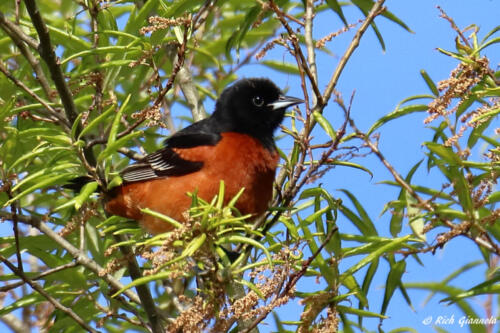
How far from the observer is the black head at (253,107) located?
3854 millimetres

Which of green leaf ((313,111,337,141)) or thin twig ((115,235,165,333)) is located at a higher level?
green leaf ((313,111,337,141))

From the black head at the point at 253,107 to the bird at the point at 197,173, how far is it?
22 mm

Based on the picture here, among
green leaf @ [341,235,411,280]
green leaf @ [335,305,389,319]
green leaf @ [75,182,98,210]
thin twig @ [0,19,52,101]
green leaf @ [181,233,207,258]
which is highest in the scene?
thin twig @ [0,19,52,101]

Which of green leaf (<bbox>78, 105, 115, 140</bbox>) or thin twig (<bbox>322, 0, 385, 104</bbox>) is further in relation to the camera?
thin twig (<bbox>322, 0, 385, 104</bbox>)

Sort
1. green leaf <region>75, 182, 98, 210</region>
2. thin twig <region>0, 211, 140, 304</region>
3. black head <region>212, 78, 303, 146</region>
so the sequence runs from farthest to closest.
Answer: black head <region>212, 78, 303, 146</region>
thin twig <region>0, 211, 140, 304</region>
green leaf <region>75, 182, 98, 210</region>

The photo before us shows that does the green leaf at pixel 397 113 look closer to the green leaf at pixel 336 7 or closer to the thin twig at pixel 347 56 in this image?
the thin twig at pixel 347 56

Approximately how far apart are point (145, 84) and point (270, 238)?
1.43 metres

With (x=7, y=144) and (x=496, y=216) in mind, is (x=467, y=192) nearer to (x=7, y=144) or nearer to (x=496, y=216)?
(x=496, y=216)

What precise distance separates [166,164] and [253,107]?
2.34 feet

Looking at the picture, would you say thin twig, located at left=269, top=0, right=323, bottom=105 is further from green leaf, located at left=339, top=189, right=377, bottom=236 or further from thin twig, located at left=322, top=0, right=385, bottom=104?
green leaf, located at left=339, top=189, right=377, bottom=236

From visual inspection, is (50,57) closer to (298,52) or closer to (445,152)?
(298,52)

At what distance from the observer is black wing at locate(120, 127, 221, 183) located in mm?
3469

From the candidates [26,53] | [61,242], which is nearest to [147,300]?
[61,242]

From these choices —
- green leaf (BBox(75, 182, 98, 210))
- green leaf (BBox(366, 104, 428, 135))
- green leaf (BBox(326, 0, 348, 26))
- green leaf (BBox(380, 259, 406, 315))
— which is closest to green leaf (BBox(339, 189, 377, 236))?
green leaf (BBox(380, 259, 406, 315))
